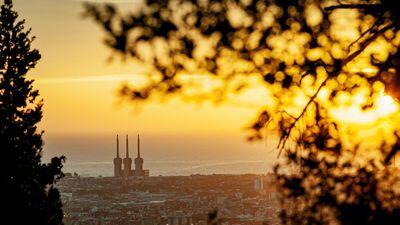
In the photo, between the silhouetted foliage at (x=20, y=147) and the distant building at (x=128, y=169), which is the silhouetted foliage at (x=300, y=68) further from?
the distant building at (x=128, y=169)

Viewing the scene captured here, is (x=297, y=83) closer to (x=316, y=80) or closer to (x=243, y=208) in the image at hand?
(x=316, y=80)

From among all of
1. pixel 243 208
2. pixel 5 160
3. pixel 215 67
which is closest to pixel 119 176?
pixel 243 208

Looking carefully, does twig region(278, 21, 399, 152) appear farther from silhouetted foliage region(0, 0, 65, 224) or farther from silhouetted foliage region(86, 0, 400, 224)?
silhouetted foliage region(0, 0, 65, 224)

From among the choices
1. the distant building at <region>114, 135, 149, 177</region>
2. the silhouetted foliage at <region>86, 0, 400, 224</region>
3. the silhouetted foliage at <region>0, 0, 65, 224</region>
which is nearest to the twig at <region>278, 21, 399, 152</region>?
the silhouetted foliage at <region>86, 0, 400, 224</region>

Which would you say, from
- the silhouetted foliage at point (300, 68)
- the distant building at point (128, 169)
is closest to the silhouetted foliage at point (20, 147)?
the silhouetted foliage at point (300, 68)

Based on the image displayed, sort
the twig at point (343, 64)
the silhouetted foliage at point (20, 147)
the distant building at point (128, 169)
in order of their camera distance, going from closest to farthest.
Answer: the twig at point (343, 64), the silhouetted foliage at point (20, 147), the distant building at point (128, 169)

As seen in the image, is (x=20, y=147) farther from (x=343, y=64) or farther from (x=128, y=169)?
(x=128, y=169)
